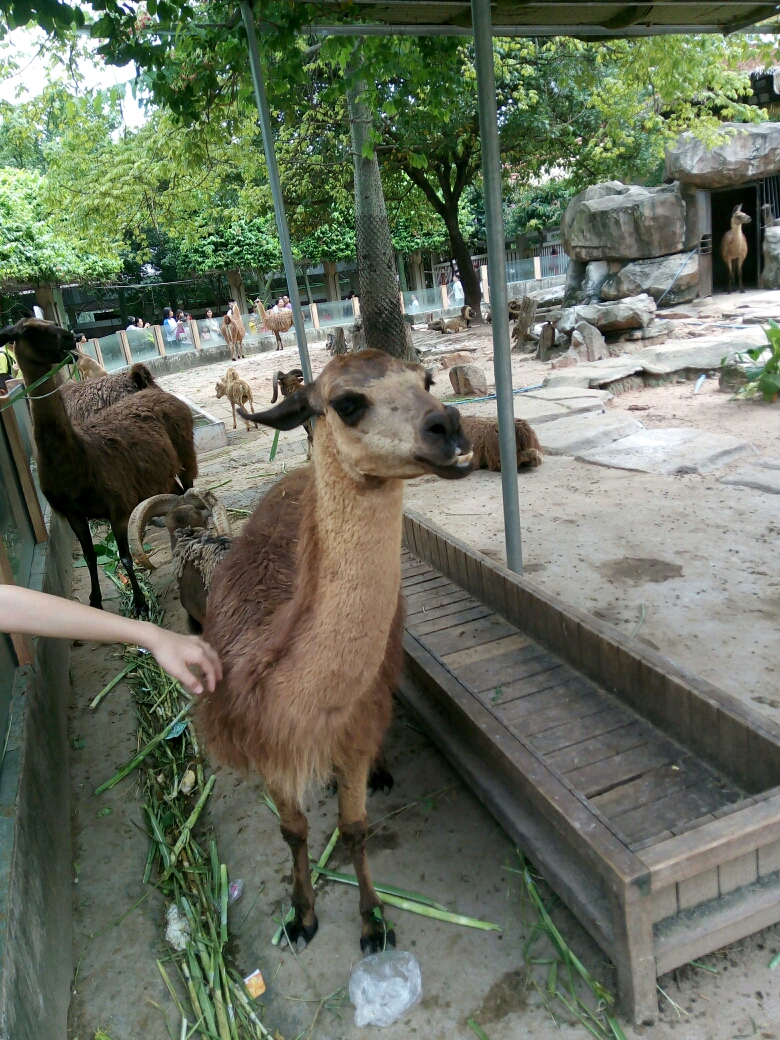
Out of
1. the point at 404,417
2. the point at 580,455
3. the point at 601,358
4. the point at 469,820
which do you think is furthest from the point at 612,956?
the point at 601,358

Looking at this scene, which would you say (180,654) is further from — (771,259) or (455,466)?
(771,259)

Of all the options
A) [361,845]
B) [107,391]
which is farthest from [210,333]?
[361,845]

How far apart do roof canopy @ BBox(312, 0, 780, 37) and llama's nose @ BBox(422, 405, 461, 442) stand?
9.90 ft

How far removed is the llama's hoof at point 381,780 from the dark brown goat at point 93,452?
2.56 meters

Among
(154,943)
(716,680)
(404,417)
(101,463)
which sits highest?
(404,417)

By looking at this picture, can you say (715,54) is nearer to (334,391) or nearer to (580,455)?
(580,455)

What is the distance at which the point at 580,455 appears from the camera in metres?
6.66

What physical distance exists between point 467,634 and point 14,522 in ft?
11.0

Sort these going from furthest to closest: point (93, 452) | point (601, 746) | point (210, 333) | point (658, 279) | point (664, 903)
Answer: point (210, 333) < point (658, 279) < point (93, 452) < point (601, 746) < point (664, 903)

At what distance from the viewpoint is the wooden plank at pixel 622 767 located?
7.95 feet

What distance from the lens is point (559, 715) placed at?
9.11 feet

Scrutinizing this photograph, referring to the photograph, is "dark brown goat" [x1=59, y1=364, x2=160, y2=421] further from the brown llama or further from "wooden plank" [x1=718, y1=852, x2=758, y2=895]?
the brown llama

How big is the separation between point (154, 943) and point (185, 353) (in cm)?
2234

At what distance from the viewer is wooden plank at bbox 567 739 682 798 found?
2.42 meters
